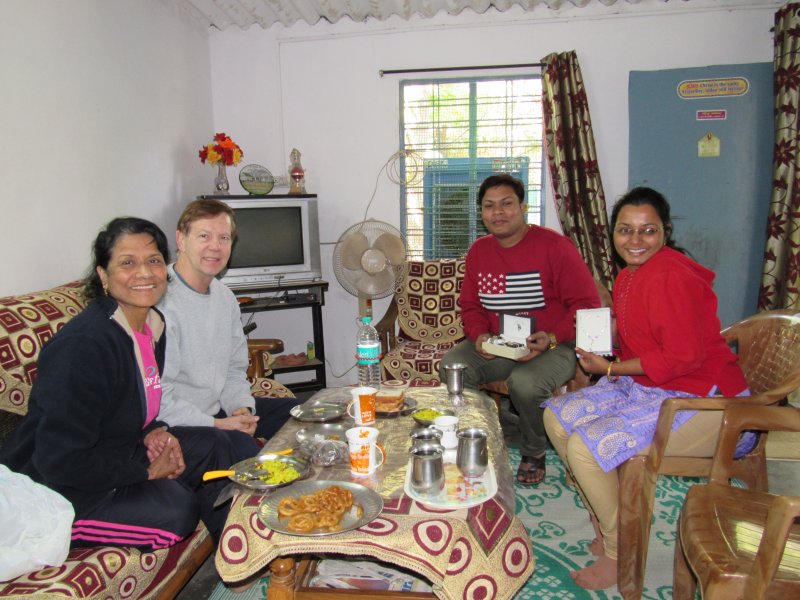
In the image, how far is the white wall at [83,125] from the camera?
8.40 feet

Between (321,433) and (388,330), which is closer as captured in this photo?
(321,433)

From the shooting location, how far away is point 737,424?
1.77 m

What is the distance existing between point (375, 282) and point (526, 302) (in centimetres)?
121

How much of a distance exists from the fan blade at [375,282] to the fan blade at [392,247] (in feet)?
0.40

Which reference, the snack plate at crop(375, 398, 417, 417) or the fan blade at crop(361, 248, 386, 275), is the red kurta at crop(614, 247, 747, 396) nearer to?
the snack plate at crop(375, 398, 417, 417)

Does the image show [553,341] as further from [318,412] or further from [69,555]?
[69,555]

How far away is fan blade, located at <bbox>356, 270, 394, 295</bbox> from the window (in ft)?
2.85

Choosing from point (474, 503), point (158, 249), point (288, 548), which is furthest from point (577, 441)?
point (158, 249)

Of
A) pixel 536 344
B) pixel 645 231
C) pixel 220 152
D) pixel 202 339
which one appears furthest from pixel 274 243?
pixel 645 231

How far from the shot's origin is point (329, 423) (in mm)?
2119

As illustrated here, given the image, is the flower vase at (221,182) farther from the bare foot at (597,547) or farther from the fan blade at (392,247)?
the bare foot at (597,547)

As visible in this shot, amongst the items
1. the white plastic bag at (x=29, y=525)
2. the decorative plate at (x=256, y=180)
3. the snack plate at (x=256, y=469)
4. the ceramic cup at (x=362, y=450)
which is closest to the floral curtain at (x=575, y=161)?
the decorative plate at (x=256, y=180)

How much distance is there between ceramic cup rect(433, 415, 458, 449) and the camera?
1.83 m

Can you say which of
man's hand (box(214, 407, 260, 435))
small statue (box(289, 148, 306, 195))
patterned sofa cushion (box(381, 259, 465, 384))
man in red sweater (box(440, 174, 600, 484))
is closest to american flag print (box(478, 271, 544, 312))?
man in red sweater (box(440, 174, 600, 484))
